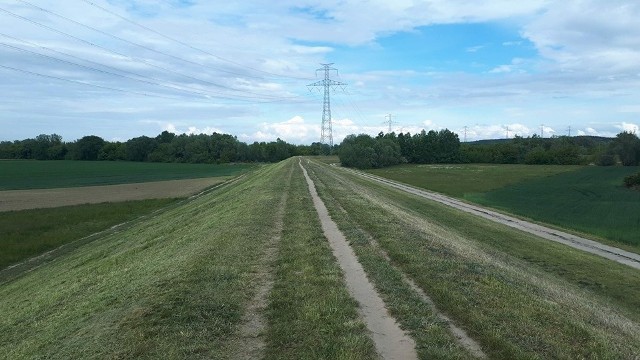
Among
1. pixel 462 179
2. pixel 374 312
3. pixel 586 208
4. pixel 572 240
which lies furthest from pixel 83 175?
pixel 374 312

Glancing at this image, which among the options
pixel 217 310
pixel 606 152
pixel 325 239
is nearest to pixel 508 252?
pixel 325 239

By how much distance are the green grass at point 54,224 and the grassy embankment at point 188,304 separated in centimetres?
905

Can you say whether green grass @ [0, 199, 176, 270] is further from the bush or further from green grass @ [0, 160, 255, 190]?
the bush

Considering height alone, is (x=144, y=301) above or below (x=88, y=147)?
below

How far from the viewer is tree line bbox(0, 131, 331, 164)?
18288cm

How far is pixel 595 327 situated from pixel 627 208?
1651 inches

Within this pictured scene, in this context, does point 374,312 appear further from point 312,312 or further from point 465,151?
point 465,151

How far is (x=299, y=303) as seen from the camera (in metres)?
9.17

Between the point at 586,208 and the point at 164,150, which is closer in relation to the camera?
the point at 586,208

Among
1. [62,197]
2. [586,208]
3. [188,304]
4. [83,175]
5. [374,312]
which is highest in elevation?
[188,304]

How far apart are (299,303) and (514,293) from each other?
4.52m

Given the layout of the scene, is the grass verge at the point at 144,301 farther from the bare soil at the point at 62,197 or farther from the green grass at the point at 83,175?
the green grass at the point at 83,175

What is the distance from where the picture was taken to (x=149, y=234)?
77.7ft

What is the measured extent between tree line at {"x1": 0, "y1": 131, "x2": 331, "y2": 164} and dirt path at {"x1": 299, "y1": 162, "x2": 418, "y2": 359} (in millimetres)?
169712
